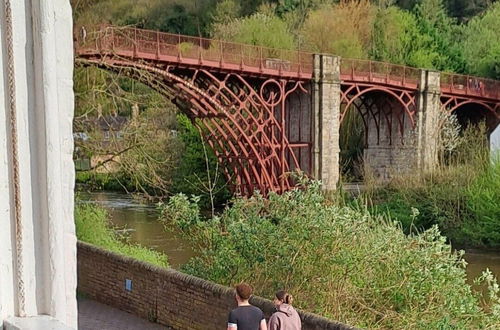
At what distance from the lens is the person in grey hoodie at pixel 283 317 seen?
20.1 ft

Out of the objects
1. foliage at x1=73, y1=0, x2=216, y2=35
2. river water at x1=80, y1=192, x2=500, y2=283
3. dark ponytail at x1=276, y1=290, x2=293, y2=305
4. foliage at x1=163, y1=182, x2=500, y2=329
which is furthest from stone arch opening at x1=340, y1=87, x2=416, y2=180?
dark ponytail at x1=276, y1=290, x2=293, y2=305

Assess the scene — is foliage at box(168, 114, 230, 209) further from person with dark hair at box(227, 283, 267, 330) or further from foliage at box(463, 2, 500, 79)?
person with dark hair at box(227, 283, 267, 330)

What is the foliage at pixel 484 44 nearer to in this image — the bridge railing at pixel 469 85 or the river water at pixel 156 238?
the bridge railing at pixel 469 85

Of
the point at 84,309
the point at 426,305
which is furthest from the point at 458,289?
the point at 84,309

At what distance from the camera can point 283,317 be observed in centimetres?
611

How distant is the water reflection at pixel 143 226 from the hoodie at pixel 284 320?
10.7 m

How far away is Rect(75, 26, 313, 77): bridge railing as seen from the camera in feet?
53.5

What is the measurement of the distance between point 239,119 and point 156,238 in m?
5.37

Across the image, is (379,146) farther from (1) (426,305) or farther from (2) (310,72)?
(1) (426,305)

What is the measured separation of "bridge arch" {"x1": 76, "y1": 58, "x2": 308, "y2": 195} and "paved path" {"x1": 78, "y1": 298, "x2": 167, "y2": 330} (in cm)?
1210

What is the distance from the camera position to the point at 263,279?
9.68 m

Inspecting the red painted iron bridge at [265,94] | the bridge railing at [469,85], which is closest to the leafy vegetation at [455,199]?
the red painted iron bridge at [265,94]

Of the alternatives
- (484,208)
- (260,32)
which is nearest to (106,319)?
(484,208)

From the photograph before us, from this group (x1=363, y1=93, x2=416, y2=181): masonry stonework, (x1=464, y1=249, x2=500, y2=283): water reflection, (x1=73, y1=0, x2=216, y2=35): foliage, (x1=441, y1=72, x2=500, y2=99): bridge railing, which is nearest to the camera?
(x1=464, y1=249, x2=500, y2=283): water reflection
